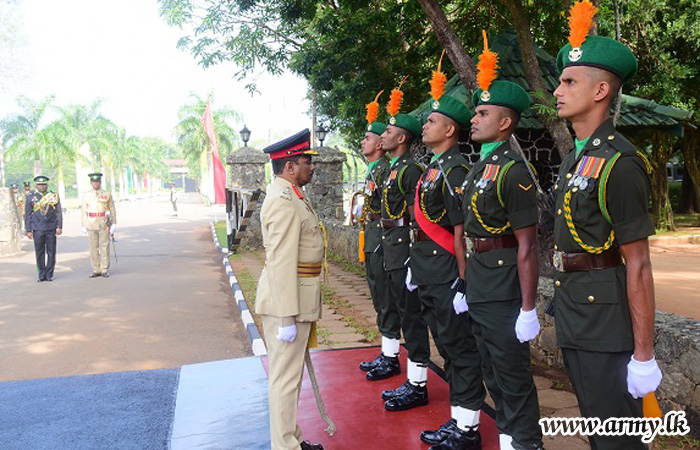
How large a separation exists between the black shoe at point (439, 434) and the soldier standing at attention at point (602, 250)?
4.23 feet

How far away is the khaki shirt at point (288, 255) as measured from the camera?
128 inches

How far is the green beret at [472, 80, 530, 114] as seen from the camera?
3.19m

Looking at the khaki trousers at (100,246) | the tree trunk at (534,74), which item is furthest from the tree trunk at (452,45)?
the khaki trousers at (100,246)

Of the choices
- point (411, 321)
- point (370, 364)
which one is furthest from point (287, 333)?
point (370, 364)

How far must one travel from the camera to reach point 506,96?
3191mm

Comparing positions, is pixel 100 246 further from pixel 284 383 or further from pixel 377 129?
pixel 284 383

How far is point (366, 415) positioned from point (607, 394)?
219 cm

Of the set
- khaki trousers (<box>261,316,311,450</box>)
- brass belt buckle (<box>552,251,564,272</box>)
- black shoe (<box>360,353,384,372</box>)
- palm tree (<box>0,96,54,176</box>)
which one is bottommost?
black shoe (<box>360,353,384,372</box>)

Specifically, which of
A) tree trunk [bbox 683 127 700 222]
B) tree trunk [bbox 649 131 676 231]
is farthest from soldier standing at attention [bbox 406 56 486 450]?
tree trunk [bbox 683 127 700 222]

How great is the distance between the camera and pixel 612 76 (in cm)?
241

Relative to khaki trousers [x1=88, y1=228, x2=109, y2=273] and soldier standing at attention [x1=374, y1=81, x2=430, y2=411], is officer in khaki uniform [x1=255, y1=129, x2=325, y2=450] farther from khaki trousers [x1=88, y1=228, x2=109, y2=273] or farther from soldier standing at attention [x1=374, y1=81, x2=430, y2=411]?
khaki trousers [x1=88, y1=228, x2=109, y2=273]

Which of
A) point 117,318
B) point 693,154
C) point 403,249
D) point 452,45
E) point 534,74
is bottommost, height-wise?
point 117,318

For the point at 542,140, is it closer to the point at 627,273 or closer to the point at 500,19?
the point at 500,19

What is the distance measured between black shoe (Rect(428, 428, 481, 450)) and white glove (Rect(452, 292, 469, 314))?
2.45 feet
